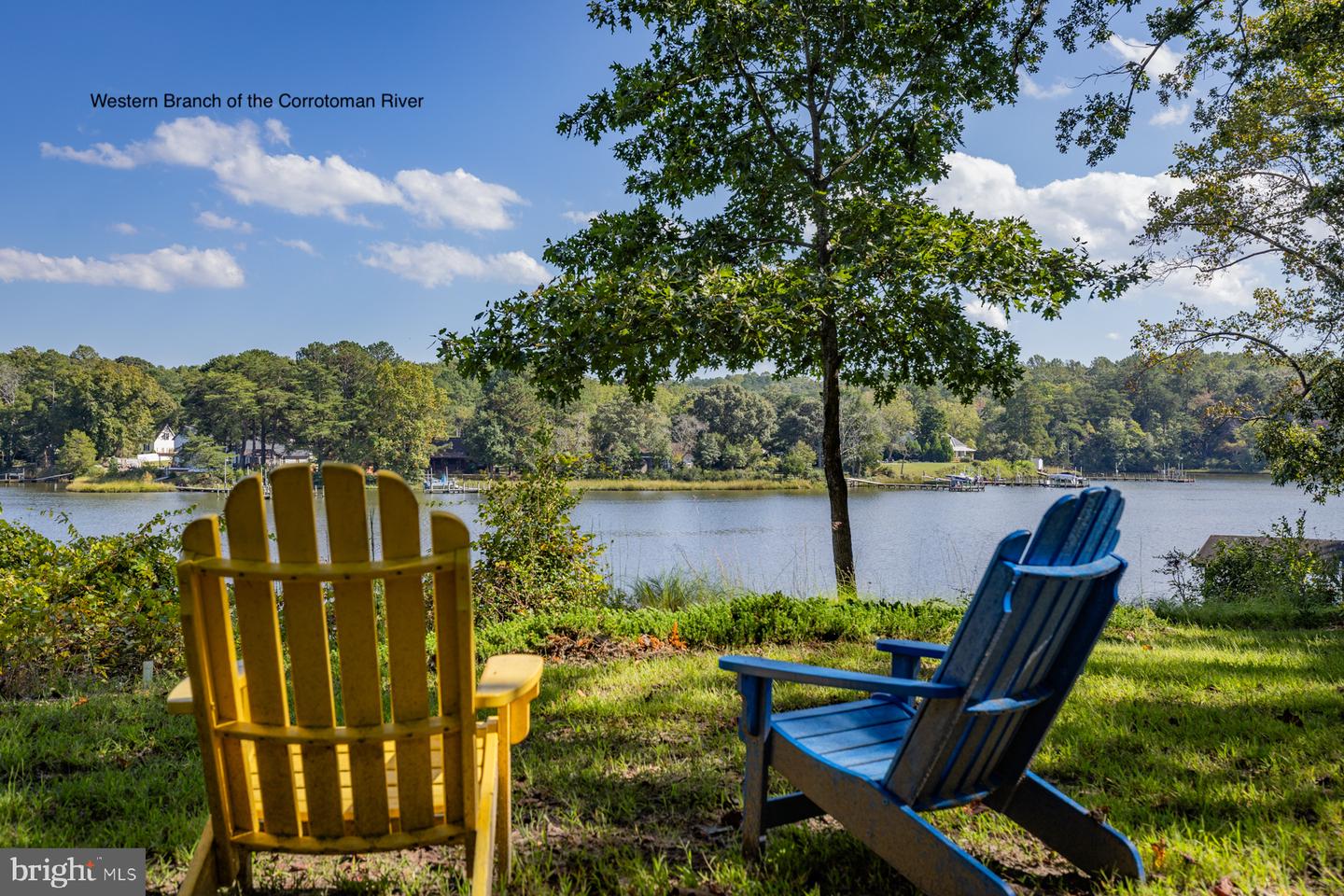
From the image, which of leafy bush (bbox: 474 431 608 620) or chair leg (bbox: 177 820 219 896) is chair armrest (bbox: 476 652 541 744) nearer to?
chair leg (bbox: 177 820 219 896)

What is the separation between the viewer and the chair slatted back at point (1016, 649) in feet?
5.43

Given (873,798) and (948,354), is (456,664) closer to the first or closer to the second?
(873,798)

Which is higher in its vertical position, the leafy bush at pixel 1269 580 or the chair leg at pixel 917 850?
the chair leg at pixel 917 850

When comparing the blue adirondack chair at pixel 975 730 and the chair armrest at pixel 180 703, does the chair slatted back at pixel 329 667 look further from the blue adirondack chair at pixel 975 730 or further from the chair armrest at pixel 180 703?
the blue adirondack chair at pixel 975 730

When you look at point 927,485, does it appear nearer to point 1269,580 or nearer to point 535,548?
point 1269,580

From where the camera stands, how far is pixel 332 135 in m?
44.7

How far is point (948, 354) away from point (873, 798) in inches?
201

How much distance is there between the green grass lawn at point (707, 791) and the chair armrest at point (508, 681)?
56cm

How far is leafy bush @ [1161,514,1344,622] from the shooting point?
757 centimetres

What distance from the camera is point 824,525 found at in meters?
21.4

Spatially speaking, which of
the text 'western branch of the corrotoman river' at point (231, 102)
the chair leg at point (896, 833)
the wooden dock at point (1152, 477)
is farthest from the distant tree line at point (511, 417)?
the chair leg at point (896, 833)

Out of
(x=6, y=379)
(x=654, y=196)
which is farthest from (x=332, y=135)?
(x=654, y=196)

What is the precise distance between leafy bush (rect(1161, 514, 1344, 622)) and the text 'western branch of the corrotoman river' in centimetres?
841

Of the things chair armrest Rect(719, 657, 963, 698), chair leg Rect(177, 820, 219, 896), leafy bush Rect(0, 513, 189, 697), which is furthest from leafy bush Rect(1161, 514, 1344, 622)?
leafy bush Rect(0, 513, 189, 697)
